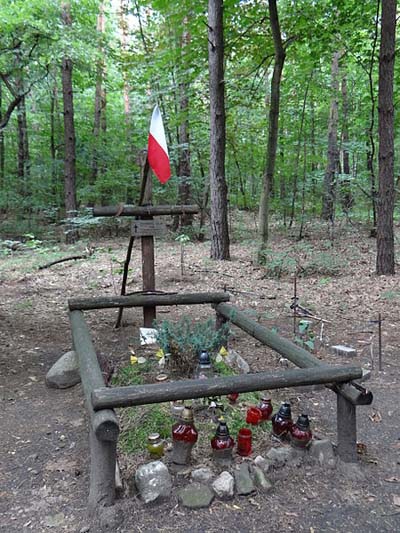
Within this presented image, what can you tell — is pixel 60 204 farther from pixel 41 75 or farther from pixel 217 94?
pixel 217 94

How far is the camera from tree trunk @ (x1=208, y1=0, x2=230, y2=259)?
27.6 ft

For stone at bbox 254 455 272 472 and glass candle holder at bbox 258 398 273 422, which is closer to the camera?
stone at bbox 254 455 272 472

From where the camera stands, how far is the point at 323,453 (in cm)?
253

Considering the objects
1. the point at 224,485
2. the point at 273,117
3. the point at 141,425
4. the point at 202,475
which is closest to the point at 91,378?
the point at 141,425

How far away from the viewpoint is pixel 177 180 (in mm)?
12516

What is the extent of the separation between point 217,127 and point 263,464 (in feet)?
24.3

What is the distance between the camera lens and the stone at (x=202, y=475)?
2.33 meters

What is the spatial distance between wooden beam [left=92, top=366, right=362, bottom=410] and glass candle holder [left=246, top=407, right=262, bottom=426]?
0.51m

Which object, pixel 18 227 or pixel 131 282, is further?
pixel 18 227

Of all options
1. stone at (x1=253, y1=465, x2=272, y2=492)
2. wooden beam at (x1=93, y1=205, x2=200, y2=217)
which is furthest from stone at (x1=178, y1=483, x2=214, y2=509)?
wooden beam at (x1=93, y1=205, x2=200, y2=217)

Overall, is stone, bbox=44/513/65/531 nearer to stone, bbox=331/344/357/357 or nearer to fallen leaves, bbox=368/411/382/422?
fallen leaves, bbox=368/411/382/422

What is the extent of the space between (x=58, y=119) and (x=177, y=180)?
6.49 m

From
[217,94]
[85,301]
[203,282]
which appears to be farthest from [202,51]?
[85,301]

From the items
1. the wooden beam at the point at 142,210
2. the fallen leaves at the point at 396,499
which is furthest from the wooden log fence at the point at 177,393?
the wooden beam at the point at 142,210
